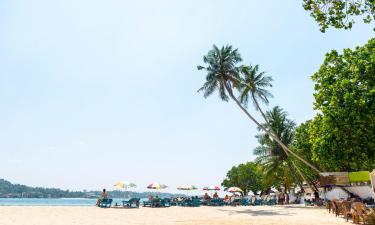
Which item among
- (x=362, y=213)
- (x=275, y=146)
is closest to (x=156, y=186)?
(x=275, y=146)

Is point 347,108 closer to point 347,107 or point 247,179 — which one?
point 347,107

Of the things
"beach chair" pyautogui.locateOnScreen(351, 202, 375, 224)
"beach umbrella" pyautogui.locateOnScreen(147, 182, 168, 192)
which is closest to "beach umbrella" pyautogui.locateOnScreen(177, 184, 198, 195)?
"beach umbrella" pyautogui.locateOnScreen(147, 182, 168, 192)

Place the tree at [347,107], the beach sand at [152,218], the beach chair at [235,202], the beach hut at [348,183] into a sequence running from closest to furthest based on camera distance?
the beach sand at [152,218] < the tree at [347,107] < the beach hut at [348,183] < the beach chair at [235,202]

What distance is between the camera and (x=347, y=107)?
23.0 m

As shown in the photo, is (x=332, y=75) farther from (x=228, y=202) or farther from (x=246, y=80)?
(x=228, y=202)

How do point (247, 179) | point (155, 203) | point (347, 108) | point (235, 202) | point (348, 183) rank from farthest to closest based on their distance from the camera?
point (247, 179)
point (235, 202)
point (155, 203)
point (348, 183)
point (347, 108)

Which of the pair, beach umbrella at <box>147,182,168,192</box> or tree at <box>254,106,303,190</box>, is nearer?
beach umbrella at <box>147,182,168,192</box>

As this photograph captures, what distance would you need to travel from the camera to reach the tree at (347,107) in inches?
891

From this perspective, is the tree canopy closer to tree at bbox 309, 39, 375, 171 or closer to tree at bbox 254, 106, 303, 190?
tree at bbox 309, 39, 375, 171

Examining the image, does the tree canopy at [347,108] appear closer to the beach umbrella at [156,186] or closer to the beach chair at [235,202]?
the beach chair at [235,202]

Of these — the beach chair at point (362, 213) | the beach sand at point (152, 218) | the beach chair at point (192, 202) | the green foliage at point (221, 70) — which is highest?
the green foliage at point (221, 70)

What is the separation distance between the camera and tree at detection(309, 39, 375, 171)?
22.6 meters

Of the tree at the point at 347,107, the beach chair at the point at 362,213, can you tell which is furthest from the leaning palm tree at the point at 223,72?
the beach chair at the point at 362,213

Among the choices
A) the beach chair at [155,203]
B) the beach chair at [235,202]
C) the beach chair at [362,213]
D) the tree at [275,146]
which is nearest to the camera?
the beach chair at [362,213]
